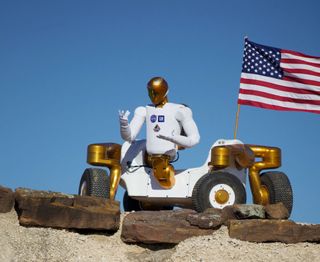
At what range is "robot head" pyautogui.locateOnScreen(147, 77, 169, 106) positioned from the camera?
8531 mm

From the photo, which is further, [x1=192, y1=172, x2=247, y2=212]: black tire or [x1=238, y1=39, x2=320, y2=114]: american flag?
[x1=238, y1=39, x2=320, y2=114]: american flag

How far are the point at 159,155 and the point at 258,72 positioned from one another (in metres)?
2.59

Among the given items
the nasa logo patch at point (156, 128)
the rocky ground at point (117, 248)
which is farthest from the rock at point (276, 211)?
the nasa logo patch at point (156, 128)

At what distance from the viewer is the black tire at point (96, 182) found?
8367 millimetres

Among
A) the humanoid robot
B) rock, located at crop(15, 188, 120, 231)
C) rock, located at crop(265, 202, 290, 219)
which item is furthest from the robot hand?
rock, located at crop(265, 202, 290, 219)

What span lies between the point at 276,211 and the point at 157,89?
219 cm

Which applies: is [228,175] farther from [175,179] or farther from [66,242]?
[66,242]

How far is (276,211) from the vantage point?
26.0 feet

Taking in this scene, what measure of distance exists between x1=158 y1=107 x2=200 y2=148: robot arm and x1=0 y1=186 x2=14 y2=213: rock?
2124 millimetres

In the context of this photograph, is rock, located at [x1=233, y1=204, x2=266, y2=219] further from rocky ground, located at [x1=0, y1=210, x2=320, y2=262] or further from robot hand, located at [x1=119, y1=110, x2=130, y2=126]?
robot hand, located at [x1=119, y1=110, x2=130, y2=126]

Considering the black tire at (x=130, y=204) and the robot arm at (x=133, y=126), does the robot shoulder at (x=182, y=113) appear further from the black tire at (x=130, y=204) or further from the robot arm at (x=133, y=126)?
the black tire at (x=130, y=204)

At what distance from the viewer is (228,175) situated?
829cm

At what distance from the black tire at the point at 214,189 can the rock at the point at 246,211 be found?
452mm

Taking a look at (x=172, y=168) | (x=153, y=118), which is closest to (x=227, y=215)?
(x=172, y=168)
